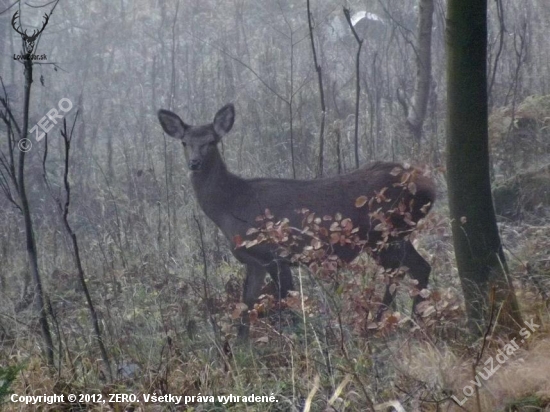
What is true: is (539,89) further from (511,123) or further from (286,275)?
(286,275)

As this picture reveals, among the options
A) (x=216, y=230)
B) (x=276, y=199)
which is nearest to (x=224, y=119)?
(x=276, y=199)

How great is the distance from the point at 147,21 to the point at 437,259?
14.1m

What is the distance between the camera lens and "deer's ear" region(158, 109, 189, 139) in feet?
29.2

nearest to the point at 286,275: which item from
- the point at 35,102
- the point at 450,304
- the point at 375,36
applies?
the point at 450,304

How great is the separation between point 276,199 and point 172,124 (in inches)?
53.2

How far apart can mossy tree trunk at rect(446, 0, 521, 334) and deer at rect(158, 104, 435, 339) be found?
155cm

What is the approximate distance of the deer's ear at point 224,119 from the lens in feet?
29.1

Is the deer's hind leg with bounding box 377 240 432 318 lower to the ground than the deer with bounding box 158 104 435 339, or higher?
lower

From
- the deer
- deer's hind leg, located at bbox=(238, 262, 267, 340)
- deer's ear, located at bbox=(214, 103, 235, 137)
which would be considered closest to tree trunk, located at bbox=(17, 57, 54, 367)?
the deer
